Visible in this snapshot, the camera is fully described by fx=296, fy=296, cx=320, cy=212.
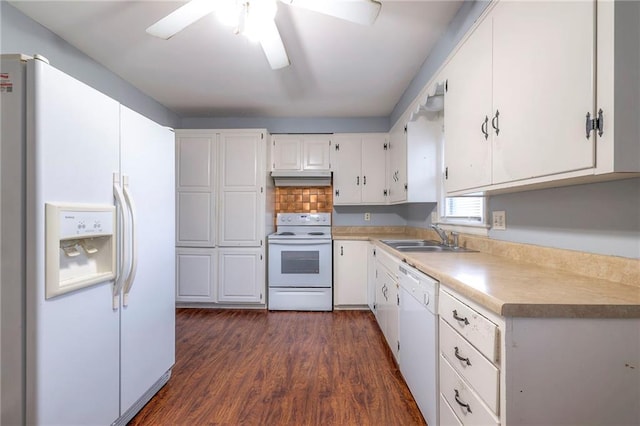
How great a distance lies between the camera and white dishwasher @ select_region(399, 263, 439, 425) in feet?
4.65

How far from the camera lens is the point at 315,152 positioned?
3793mm

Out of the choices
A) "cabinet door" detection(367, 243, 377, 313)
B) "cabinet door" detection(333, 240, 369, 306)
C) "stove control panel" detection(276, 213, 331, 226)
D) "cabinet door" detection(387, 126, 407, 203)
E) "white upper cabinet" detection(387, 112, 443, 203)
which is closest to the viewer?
"white upper cabinet" detection(387, 112, 443, 203)

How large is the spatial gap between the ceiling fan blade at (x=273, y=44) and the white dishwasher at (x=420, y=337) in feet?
5.19

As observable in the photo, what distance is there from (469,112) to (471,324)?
1.12m

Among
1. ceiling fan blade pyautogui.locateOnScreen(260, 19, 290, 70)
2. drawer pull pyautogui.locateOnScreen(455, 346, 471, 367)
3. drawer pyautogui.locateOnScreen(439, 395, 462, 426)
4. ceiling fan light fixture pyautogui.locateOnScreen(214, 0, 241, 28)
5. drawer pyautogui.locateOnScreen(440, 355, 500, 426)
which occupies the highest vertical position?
ceiling fan light fixture pyautogui.locateOnScreen(214, 0, 241, 28)

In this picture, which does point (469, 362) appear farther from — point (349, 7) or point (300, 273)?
point (300, 273)

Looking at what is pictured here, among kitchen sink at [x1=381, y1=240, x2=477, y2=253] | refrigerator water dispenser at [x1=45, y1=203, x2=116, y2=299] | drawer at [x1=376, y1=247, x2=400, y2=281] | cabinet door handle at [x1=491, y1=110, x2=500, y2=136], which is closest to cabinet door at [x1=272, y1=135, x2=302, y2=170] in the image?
drawer at [x1=376, y1=247, x2=400, y2=281]

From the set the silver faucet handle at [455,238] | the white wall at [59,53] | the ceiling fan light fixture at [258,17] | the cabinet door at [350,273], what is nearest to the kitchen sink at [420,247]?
the silver faucet handle at [455,238]

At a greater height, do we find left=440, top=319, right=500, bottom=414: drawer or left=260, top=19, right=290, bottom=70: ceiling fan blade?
left=260, top=19, right=290, bottom=70: ceiling fan blade

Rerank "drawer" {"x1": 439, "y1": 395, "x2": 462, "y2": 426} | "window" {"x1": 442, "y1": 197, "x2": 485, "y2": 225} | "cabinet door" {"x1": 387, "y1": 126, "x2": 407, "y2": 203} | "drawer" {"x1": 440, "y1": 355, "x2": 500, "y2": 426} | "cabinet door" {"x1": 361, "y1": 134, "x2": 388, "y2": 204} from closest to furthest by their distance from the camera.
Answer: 1. "drawer" {"x1": 440, "y1": 355, "x2": 500, "y2": 426}
2. "drawer" {"x1": 439, "y1": 395, "x2": 462, "y2": 426}
3. "window" {"x1": 442, "y1": 197, "x2": 485, "y2": 225}
4. "cabinet door" {"x1": 387, "y1": 126, "x2": 407, "y2": 203}
5. "cabinet door" {"x1": 361, "y1": 134, "x2": 388, "y2": 204}

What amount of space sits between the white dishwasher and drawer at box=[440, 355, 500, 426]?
93mm

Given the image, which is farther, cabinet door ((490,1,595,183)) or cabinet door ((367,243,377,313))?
cabinet door ((367,243,377,313))

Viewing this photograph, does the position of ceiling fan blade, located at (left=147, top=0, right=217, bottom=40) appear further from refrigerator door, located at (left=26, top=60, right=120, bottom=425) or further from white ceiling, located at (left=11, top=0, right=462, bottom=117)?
refrigerator door, located at (left=26, top=60, right=120, bottom=425)

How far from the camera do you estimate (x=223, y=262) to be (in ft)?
11.6
